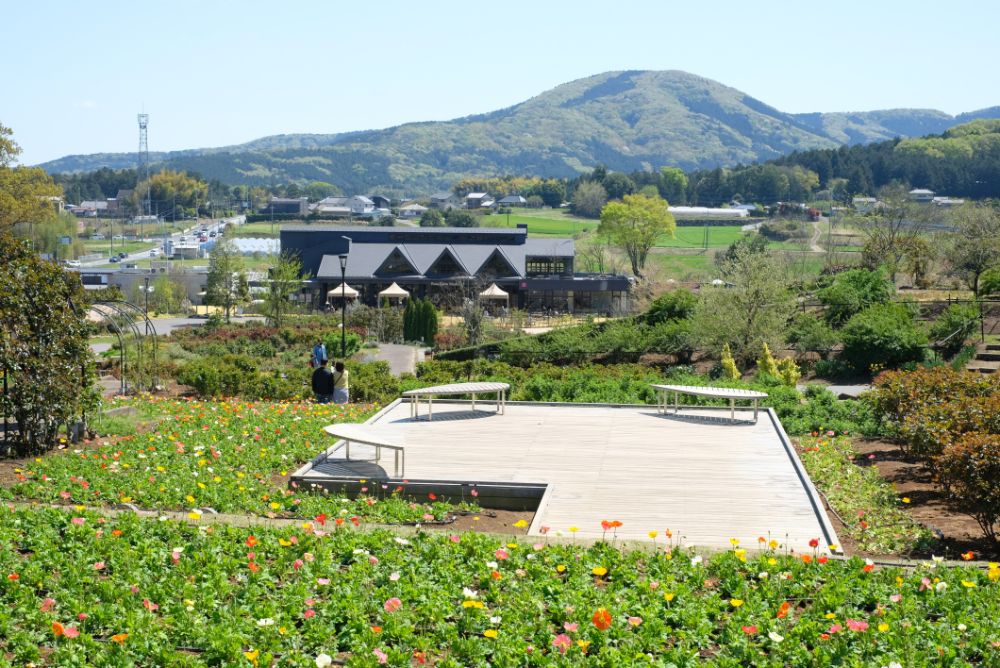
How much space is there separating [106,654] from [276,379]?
12569mm

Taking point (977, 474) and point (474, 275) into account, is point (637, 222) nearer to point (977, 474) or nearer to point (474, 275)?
point (474, 275)

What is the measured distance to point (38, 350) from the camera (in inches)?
409

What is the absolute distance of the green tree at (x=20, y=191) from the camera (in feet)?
133

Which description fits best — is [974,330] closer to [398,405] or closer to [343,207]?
[398,405]

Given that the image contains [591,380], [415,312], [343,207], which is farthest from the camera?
[343,207]

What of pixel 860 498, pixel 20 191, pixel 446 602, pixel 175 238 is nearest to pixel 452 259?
pixel 20 191

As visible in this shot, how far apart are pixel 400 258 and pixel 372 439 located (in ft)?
123

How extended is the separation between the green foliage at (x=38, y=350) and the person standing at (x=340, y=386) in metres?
5.08

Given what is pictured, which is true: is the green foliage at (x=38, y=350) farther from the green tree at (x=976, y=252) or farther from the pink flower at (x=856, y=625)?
the green tree at (x=976, y=252)

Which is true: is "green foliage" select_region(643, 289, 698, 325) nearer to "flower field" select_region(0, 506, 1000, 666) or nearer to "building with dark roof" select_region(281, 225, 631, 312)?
"building with dark roof" select_region(281, 225, 631, 312)

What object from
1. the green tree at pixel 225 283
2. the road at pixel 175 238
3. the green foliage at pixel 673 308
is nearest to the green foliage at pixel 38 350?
the green foliage at pixel 673 308

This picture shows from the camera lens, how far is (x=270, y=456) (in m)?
10.3

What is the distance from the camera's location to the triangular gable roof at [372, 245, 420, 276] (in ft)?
153

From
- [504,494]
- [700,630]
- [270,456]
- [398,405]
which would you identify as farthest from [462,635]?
[398,405]
